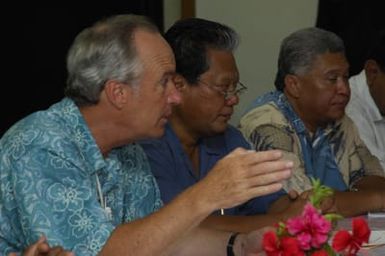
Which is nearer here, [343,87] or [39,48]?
[343,87]

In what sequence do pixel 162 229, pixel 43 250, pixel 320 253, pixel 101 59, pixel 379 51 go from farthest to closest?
pixel 379 51 → pixel 101 59 → pixel 162 229 → pixel 43 250 → pixel 320 253

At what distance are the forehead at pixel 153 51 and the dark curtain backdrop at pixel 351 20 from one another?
2.53 meters

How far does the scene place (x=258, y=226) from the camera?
289 cm

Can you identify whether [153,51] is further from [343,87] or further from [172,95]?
[343,87]

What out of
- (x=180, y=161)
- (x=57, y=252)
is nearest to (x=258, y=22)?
(x=180, y=161)

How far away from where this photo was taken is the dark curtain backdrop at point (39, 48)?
16.0ft

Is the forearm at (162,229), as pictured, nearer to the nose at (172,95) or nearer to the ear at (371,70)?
the nose at (172,95)

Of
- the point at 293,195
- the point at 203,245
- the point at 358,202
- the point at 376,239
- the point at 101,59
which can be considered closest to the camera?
the point at 101,59

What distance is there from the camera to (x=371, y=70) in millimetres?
4070

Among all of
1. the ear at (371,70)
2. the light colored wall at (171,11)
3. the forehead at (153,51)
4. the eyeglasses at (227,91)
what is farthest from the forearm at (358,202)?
the light colored wall at (171,11)

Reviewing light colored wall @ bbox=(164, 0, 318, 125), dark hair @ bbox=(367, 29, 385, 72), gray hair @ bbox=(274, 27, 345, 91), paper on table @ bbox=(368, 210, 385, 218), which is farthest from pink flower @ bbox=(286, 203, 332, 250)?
→ light colored wall @ bbox=(164, 0, 318, 125)

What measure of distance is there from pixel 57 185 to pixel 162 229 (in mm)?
303

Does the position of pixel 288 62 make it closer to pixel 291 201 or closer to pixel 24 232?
pixel 291 201

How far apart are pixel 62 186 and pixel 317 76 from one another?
5.12 feet
